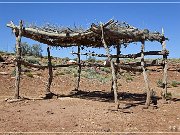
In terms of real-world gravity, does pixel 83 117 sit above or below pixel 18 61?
below

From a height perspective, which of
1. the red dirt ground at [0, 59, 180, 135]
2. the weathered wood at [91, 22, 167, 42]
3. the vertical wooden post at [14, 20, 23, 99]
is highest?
the weathered wood at [91, 22, 167, 42]

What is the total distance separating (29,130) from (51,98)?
5.90 meters

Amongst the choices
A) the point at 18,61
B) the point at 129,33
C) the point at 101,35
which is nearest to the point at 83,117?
the point at 101,35

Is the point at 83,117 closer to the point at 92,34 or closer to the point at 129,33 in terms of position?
the point at 92,34

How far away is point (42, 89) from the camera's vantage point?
60.0 feet

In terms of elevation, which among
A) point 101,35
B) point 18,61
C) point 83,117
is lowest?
point 83,117

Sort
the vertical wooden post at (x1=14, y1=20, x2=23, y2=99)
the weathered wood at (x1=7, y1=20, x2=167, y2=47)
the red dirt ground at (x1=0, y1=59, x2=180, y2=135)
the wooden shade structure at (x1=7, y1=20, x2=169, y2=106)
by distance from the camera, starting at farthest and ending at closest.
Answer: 1. the vertical wooden post at (x1=14, y1=20, x2=23, y2=99)
2. the weathered wood at (x1=7, y1=20, x2=167, y2=47)
3. the wooden shade structure at (x1=7, y1=20, x2=169, y2=106)
4. the red dirt ground at (x1=0, y1=59, x2=180, y2=135)

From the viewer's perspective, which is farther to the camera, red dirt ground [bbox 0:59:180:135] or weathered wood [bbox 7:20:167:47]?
weathered wood [bbox 7:20:167:47]

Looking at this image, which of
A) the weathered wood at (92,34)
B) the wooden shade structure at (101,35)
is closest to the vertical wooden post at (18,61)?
the wooden shade structure at (101,35)

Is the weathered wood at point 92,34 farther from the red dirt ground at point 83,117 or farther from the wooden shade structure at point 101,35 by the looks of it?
the red dirt ground at point 83,117

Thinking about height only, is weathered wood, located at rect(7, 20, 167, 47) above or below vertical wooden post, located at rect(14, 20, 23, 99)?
above

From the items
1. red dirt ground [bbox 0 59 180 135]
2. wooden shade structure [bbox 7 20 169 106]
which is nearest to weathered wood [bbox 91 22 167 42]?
wooden shade structure [bbox 7 20 169 106]

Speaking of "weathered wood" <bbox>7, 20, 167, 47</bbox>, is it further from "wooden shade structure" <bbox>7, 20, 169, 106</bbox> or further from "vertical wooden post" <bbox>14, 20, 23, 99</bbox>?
"vertical wooden post" <bbox>14, 20, 23, 99</bbox>

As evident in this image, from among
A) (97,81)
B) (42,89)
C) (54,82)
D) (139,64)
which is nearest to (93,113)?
(139,64)
